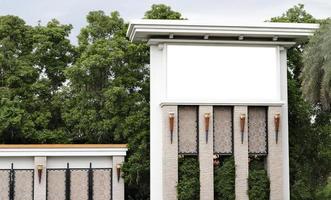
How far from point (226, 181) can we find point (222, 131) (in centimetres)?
151

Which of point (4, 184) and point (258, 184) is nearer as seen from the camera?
point (258, 184)

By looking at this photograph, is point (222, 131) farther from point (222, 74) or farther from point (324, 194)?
point (324, 194)

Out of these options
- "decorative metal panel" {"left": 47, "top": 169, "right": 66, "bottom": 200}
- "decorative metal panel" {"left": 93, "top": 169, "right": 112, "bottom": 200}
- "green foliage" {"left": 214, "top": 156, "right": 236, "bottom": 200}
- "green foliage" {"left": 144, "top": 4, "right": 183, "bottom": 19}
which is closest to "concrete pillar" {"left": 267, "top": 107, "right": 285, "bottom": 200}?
"green foliage" {"left": 214, "top": 156, "right": 236, "bottom": 200}

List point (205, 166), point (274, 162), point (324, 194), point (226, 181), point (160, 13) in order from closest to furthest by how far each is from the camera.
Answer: point (205, 166), point (226, 181), point (274, 162), point (324, 194), point (160, 13)

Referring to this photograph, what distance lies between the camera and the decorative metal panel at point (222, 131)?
21.4m

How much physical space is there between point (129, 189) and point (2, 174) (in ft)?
16.4

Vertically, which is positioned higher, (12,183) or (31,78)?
(31,78)

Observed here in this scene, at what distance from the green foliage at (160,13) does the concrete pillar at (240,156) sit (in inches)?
267

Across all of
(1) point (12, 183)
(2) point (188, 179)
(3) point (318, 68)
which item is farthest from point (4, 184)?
(3) point (318, 68)

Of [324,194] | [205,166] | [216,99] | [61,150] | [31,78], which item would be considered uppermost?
[31,78]

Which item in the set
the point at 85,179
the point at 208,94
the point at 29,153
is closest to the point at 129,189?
the point at 85,179

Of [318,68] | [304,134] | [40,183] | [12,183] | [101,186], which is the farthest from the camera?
[304,134]

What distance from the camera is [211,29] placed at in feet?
69.3

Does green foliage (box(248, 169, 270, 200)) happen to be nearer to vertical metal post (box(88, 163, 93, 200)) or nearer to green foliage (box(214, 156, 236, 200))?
green foliage (box(214, 156, 236, 200))
